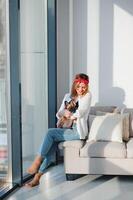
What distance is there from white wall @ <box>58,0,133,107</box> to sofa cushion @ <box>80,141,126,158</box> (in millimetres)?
1086

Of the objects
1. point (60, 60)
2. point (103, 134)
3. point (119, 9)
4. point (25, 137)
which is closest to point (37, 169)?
point (25, 137)

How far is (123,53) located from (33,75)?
4.51 ft

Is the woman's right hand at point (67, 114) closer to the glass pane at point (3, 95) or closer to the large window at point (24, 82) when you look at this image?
the large window at point (24, 82)

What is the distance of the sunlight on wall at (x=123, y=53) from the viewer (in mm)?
5055

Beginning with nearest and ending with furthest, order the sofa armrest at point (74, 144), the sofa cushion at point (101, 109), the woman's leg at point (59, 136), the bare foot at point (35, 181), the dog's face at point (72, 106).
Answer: the bare foot at point (35, 181) < the sofa armrest at point (74, 144) < the woman's leg at point (59, 136) < the dog's face at point (72, 106) < the sofa cushion at point (101, 109)

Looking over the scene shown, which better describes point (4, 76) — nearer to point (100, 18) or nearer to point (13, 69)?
point (13, 69)

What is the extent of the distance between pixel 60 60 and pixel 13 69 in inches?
53.5

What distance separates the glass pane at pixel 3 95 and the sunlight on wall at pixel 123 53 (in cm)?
180

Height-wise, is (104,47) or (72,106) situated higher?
(104,47)

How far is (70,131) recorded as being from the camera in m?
4.48

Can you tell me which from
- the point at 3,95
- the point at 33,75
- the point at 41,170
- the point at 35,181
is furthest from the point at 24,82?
the point at 35,181

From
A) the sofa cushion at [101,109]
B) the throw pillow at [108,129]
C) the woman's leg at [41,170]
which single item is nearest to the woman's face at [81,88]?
the throw pillow at [108,129]

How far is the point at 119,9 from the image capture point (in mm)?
5051

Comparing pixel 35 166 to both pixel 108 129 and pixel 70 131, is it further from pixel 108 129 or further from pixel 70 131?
pixel 108 129
